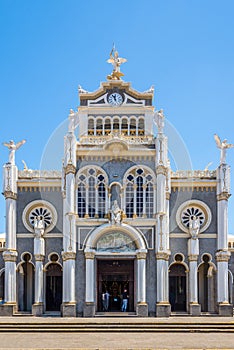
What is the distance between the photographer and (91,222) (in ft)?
156

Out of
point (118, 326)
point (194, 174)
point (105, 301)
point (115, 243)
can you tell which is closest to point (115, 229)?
point (115, 243)

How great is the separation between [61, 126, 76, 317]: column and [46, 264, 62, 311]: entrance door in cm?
322

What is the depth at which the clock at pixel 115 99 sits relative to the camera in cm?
5356

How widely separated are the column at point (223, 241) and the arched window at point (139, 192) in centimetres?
531

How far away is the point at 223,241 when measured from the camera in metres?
48.8

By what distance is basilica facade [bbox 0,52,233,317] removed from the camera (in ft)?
155

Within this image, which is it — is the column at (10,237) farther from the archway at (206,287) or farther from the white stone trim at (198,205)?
the archway at (206,287)

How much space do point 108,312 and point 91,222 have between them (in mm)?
6744

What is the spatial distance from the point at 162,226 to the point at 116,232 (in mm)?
3429

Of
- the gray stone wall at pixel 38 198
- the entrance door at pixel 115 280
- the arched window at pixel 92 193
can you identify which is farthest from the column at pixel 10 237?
the entrance door at pixel 115 280

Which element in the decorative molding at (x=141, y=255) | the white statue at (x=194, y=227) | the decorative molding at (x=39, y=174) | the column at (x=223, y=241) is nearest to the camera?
the decorative molding at (x=141, y=255)

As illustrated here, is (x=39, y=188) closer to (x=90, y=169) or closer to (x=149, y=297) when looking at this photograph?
(x=90, y=169)

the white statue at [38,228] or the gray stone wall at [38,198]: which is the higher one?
the gray stone wall at [38,198]

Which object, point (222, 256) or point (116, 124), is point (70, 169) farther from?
point (222, 256)
